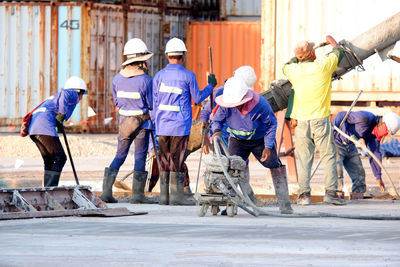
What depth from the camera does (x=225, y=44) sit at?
2628 centimetres

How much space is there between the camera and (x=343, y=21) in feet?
64.7

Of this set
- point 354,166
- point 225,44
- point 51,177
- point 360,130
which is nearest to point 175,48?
point 51,177

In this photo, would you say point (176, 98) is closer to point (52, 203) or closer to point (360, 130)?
point (52, 203)

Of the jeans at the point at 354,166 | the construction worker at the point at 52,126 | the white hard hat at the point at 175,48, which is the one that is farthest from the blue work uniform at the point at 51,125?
the jeans at the point at 354,166

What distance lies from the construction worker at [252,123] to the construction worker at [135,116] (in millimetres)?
1597

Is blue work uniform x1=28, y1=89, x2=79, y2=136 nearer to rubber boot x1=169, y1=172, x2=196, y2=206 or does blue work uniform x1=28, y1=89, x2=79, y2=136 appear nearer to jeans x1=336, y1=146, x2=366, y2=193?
rubber boot x1=169, y1=172, x2=196, y2=206

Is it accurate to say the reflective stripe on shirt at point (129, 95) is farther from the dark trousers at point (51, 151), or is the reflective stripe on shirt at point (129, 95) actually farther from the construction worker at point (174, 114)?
the dark trousers at point (51, 151)

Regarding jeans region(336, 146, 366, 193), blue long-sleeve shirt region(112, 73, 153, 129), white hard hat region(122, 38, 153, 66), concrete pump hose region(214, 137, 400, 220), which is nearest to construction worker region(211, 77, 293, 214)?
concrete pump hose region(214, 137, 400, 220)

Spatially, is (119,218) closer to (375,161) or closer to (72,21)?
(375,161)

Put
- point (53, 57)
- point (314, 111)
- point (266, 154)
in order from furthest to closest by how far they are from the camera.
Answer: point (53, 57) < point (314, 111) < point (266, 154)

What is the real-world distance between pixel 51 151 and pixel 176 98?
1.87 metres

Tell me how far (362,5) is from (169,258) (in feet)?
47.4

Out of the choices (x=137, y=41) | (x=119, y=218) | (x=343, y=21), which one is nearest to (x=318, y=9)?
(x=343, y=21)

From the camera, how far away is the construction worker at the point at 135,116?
1074 centimetres
